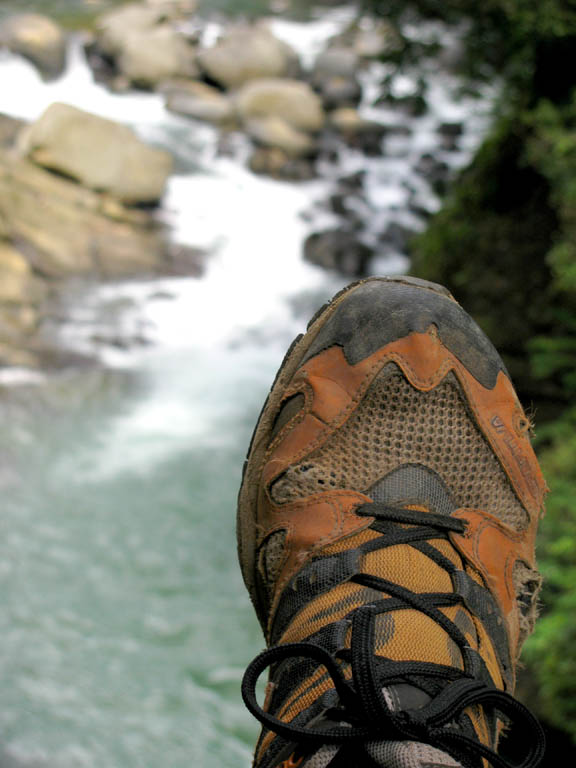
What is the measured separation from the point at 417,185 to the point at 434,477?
835 centimetres

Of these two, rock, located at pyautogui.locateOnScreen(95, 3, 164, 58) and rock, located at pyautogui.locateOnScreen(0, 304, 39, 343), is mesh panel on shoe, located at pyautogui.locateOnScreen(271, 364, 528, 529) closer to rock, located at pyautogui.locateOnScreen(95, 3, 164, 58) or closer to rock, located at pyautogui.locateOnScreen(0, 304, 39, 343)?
rock, located at pyautogui.locateOnScreen(0, 304, 39, 343)

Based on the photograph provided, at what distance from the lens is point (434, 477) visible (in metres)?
1.83

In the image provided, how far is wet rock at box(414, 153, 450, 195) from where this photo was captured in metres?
9.72

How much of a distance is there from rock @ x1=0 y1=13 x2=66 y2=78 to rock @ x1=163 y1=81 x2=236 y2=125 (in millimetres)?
1309

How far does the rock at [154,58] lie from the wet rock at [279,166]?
1856mm

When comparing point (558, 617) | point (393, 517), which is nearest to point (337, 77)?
point (558, 617)

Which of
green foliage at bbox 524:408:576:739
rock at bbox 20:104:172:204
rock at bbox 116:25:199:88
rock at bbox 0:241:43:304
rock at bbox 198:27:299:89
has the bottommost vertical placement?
green foliage at bbox 524:408:576:739

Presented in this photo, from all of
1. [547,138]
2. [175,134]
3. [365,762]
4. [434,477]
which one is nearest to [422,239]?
[547,138]

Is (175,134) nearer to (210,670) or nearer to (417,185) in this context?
(417,185)

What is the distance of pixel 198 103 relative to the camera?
1040cm

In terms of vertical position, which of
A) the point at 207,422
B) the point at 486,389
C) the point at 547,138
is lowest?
the point at 486,389

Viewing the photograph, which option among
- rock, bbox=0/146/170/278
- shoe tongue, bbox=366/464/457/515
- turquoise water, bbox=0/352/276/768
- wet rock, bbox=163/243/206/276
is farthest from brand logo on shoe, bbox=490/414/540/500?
wet rock, bbox=163/243/206/276

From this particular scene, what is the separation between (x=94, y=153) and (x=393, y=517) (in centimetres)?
712

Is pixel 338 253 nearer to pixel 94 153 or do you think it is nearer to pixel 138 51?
pixel 94 153
